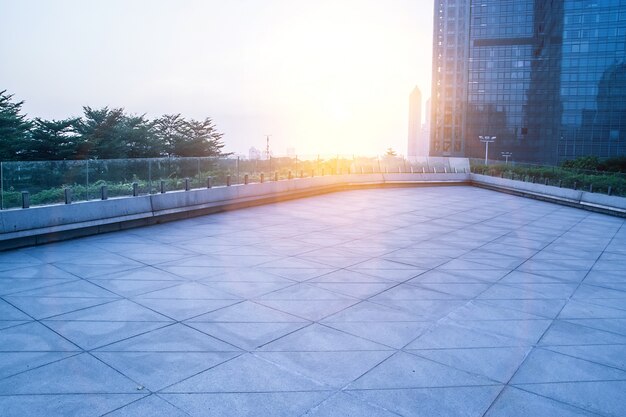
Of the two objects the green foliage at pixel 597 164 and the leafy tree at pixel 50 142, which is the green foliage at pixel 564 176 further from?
the leafy tree at pixel 50 142

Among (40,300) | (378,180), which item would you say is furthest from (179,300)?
(378,180)

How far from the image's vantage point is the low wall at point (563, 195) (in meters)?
24.3

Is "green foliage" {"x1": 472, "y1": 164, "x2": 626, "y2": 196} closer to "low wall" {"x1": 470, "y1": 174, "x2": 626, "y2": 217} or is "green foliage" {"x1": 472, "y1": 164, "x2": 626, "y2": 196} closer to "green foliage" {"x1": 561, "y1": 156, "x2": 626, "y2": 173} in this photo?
"low wall" {"x1": 470, "y1": 174, "x2": 626, "y2": 217}

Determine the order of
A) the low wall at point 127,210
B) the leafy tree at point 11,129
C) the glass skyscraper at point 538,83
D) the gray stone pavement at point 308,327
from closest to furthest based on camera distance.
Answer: the gray stone pavement at point 308,327
the low wall at point 127,210
the leafy tree at point 11,129
the glass skyscraper at point 538,83

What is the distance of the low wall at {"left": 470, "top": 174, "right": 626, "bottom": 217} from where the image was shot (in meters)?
24.3

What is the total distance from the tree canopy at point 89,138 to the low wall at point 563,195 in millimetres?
41255

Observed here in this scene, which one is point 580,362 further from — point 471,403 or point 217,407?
point 217,407

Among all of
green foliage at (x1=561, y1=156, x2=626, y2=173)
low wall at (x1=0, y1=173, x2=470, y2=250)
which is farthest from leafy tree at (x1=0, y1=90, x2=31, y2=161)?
green foliage at (x1=561, y1=156, x2=626, y2=173)

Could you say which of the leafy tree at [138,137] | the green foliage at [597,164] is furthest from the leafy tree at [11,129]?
the green foliage at [597,164]

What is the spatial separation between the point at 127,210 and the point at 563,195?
22977 mm

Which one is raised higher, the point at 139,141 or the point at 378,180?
the point at 139,141

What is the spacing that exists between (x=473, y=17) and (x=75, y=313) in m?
135

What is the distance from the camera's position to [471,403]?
5324 mm

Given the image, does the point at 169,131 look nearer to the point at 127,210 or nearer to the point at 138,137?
the point at 138,137
